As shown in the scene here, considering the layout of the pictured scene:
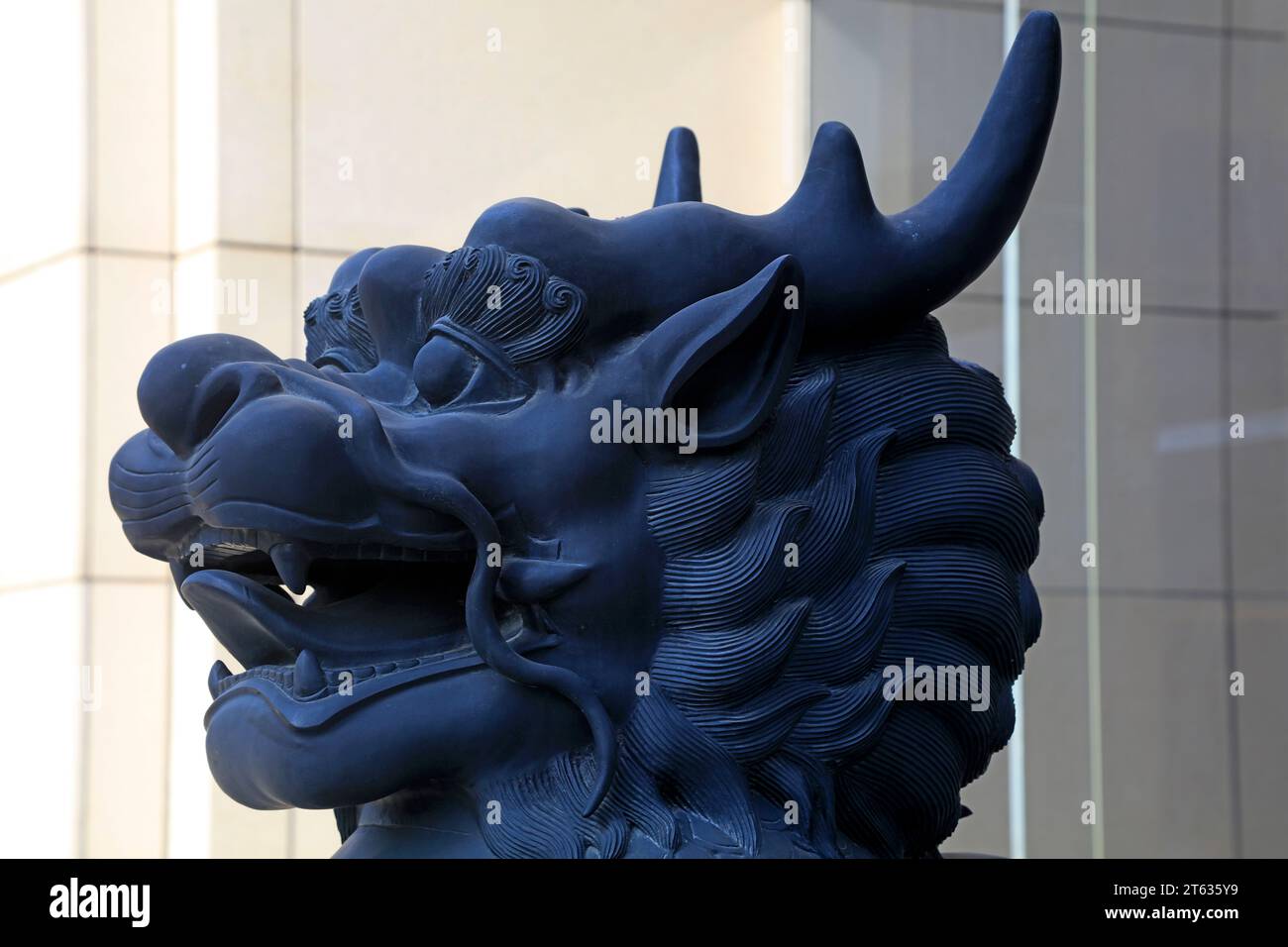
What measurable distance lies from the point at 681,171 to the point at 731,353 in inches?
27.3

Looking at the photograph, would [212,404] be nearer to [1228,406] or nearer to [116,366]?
[116,366]

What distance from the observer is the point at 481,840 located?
1690 millimetres

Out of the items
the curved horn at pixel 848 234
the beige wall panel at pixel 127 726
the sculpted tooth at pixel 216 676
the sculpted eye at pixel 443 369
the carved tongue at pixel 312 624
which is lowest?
the beige wall panel at pixel 127 726

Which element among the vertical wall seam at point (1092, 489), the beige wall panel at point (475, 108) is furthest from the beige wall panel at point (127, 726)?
the vertical wall seam at point (1092, 489)

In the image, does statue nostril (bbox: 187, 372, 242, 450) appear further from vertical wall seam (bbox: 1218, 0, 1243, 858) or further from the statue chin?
vertical wall seam (bbox: 1218, 0, 1243, 858)

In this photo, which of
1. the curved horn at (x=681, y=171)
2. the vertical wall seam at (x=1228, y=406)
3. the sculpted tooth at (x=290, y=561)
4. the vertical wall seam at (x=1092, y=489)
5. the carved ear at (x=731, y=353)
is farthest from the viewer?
the vertical wall seam at (x=1092, y=489)

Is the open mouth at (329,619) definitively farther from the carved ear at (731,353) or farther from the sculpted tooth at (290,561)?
the carved ear at (731,353)

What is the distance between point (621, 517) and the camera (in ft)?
5.61

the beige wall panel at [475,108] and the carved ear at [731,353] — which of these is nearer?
the carved ear at [731,353]

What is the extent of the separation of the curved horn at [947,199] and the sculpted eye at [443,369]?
0.40 meters

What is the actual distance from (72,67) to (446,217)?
3.59 feet

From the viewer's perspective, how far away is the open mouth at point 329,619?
64.8 inches
